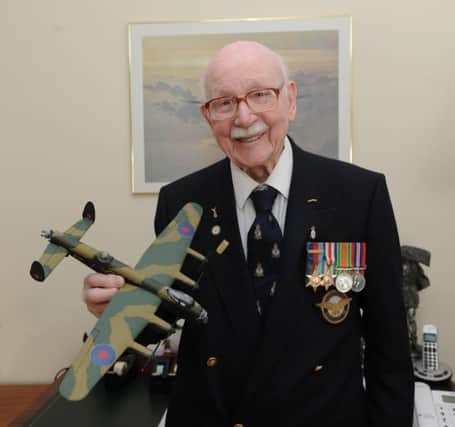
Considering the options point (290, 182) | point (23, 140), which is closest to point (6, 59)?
point (23, 140)

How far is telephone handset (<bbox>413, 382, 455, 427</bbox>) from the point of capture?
46.8 inches

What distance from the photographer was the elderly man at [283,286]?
90 cm

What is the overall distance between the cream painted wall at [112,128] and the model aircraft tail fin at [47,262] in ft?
2.93

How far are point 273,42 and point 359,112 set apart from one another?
445 mm

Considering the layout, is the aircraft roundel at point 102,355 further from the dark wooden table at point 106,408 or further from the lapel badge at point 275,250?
the dark wooden table at point 106,408

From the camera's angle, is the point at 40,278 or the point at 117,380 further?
the point at 117,380

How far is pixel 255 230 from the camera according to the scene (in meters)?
0.95

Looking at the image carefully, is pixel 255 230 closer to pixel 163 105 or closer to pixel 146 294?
pixel 146 294

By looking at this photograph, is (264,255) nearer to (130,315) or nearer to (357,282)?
(357,282)

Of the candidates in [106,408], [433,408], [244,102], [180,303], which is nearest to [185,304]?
[180,303]

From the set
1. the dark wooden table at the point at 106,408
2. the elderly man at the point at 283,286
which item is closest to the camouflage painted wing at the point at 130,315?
the elderly man at the point at 283,286

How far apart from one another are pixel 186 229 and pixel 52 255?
0.93ft

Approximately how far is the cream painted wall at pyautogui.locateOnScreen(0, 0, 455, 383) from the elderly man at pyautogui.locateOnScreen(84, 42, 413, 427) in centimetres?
82

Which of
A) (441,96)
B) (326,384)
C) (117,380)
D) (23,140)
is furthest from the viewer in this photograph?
(23,140)
